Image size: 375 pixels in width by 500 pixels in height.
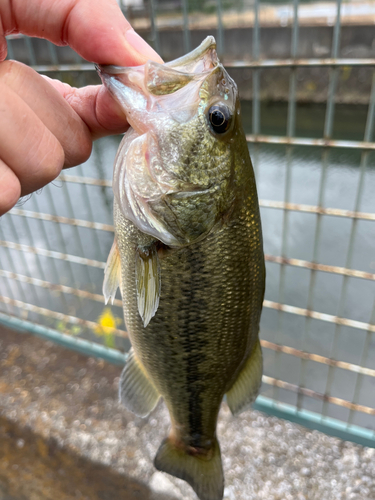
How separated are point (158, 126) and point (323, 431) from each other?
1468mm

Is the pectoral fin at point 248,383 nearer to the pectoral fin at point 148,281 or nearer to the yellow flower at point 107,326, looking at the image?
the pectoral fin at point 148,281

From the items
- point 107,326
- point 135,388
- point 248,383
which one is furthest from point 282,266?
point 107,326

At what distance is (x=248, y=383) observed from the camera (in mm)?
984

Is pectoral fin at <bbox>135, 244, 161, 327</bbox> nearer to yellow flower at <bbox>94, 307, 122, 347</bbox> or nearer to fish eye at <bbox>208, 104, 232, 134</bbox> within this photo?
fish eye at <bbox>208, 104, 232, 134</bbox>

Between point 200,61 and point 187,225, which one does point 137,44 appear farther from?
point 187,225

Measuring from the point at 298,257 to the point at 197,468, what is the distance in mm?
1843

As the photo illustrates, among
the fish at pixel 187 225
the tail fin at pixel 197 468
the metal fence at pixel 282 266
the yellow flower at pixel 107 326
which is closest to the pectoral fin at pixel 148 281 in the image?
the fish at pixel 187 225

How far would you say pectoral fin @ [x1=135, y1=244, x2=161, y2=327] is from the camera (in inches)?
29.2

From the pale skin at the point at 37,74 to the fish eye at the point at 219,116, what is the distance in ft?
0.49

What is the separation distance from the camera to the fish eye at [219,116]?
0.71 m

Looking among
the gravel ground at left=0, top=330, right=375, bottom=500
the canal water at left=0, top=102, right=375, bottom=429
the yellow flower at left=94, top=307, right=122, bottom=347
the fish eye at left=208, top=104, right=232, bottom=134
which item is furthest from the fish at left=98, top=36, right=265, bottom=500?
the yellow flower at left=94, top=307, right=122, bottom=347

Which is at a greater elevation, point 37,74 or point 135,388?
point 37,74

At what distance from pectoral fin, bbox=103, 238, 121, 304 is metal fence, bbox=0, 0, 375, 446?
70cm

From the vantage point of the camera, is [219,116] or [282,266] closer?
[219,116]
